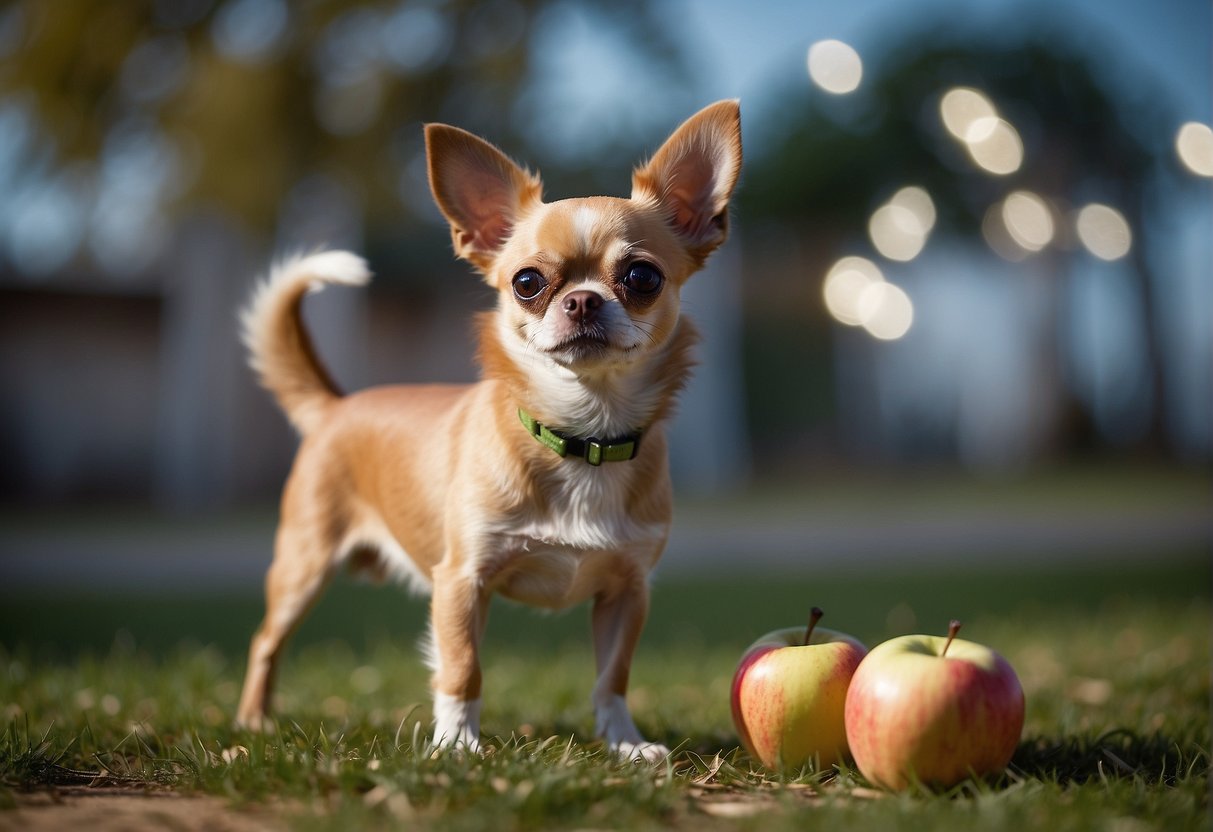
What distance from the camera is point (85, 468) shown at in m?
12.6

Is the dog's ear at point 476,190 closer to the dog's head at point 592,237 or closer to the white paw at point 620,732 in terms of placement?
the dog's head at point 592,237

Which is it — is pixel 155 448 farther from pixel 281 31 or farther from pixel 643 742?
pixel 643 742

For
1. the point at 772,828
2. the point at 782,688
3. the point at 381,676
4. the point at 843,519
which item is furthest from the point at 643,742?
the point at 843,519

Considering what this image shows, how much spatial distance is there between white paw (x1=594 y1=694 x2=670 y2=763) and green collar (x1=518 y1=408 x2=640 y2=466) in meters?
0.61

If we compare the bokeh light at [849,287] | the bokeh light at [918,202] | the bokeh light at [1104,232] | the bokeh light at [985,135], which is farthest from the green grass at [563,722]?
the bokeh light at [918,202]

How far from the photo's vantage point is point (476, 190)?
265 centimetres

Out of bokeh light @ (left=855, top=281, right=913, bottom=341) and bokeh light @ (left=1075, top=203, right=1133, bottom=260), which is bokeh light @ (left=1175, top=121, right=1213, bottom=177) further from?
bokeh light @ (left=855, top=281, right=913, bottom=341)

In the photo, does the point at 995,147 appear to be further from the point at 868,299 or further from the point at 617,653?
the point at 617,653

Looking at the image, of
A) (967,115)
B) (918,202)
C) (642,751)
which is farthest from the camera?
(918,202)

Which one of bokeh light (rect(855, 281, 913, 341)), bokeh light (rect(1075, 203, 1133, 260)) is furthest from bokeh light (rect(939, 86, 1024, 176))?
bokeh light (rect(855, 281, 913, 341))

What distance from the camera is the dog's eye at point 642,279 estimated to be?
2391 mm

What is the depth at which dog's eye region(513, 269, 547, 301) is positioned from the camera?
2.41 m

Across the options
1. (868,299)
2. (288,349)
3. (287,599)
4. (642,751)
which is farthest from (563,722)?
(868,299)

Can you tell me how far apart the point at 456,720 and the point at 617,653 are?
17.0 inches
